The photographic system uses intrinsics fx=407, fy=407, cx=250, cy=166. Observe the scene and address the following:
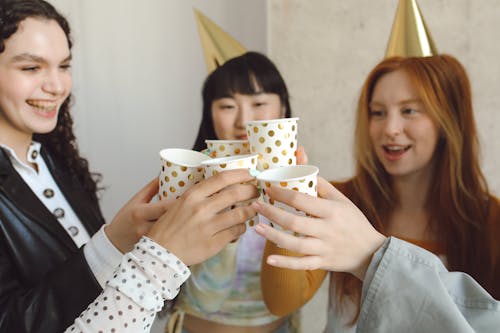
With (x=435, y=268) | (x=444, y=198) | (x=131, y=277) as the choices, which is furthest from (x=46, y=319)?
(x=444, y=198)

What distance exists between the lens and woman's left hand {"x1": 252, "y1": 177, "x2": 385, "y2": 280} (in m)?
0.62

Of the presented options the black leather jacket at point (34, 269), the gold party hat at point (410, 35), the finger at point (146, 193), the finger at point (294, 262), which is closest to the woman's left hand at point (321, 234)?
the finger at point (294, 262)

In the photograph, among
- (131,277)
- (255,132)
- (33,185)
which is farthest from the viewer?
(33,185)

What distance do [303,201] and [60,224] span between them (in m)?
0.64

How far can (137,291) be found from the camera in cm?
61

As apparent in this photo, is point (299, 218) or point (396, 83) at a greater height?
point (396, 83)

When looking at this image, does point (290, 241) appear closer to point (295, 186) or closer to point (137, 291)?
point (295, 186)

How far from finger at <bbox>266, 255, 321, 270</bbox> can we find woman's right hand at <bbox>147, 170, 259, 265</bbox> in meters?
0.09

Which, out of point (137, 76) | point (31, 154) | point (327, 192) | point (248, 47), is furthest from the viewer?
point (248, 47)

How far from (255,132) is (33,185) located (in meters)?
0.64

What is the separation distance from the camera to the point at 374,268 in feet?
2.14

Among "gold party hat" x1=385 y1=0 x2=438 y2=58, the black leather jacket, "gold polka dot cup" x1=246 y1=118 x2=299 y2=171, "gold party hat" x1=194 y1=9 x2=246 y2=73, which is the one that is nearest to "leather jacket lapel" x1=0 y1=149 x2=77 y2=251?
the black leather jacket

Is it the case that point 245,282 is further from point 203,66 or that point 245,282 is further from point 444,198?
point 203,66

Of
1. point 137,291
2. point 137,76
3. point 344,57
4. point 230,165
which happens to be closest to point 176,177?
point 230,165
